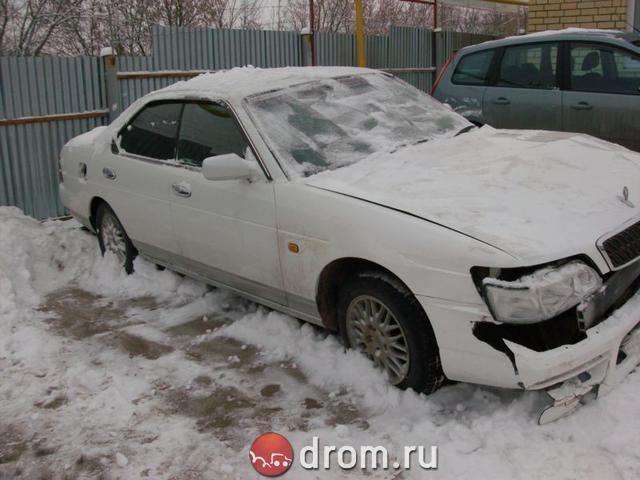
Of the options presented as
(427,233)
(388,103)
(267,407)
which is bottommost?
(267,407)

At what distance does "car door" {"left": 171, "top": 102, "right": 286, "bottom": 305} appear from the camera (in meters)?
4.07

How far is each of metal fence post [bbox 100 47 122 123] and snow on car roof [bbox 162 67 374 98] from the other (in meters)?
3.06

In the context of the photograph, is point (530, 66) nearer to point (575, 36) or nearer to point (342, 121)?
point (575, 36)

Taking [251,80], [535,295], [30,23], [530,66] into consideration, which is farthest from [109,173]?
[30,23]

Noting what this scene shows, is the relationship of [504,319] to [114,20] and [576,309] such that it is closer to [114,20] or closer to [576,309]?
[576,309]

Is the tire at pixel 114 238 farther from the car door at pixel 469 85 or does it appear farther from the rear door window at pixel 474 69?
the rear door window at pixel 474 69

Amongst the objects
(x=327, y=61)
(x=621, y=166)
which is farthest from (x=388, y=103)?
(x=327, y=61)

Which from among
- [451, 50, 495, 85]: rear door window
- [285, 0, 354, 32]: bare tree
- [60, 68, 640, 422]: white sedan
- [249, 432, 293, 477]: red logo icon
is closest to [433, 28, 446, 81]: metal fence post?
[285, 0, 354, 32]: bare tree

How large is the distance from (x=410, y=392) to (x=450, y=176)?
116cm

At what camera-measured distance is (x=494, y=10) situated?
709 inches

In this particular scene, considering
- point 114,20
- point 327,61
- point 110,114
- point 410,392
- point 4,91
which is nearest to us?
point 410,392

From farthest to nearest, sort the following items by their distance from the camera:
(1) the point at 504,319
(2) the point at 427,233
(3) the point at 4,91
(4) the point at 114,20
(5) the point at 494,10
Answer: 1. (5) the point at 494,10
2. (4) the point at 114,20
3. (3) the point at 4,91
4. (2) the point at 427,233
5. (1) the point at 504,319

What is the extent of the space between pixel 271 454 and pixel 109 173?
3.09 metres

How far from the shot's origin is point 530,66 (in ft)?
25.1
